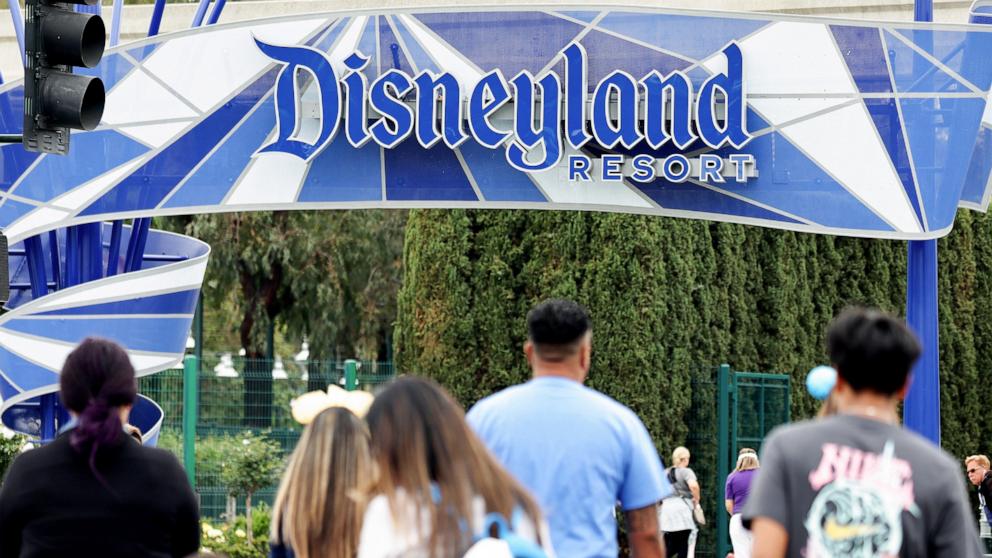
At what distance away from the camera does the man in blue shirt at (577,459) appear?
16.7 ft

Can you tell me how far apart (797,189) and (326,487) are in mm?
8676

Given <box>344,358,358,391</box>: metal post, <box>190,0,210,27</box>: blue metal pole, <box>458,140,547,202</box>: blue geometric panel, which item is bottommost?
<box>344,358,358,391</box>: metal post

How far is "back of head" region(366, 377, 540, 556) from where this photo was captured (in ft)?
12.3

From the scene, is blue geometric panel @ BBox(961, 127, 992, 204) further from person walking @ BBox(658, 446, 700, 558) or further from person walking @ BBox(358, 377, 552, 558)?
person walking @ BBox(358, 377, 552, 558)

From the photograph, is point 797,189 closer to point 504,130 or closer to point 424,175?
point 504,130

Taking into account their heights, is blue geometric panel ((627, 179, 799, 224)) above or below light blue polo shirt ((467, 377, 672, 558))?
above

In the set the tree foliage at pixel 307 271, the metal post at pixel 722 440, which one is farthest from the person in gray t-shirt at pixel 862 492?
the tree foliage at pixel 307 271

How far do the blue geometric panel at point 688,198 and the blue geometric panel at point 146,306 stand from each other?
4132mm

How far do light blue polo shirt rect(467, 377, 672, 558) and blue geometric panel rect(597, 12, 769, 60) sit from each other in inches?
331

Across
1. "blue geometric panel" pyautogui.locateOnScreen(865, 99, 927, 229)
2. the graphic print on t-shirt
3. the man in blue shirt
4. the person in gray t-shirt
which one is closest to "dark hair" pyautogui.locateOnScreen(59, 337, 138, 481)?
the man in blue shirt

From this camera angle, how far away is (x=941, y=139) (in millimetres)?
12703

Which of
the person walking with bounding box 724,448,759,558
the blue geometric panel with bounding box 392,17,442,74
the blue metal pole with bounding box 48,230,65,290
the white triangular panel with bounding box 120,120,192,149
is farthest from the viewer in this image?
the blue metal pole with bounding box 48,230,65,290

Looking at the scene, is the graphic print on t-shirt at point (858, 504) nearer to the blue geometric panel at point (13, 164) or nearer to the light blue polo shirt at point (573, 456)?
the light blue polo shirt at point (573, 456)

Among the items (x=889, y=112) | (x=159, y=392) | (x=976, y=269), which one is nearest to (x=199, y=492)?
(x=159, y=392)
